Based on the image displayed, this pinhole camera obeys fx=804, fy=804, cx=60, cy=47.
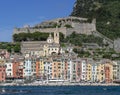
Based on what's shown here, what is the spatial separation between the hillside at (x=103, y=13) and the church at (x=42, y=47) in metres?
13.7

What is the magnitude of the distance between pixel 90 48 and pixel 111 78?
14062mm

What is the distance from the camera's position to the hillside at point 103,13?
6412 inches

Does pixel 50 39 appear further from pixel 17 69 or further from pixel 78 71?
pixel 17 69

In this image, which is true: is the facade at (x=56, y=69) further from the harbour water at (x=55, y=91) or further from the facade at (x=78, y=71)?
the harbour water at (x=55, y=91)

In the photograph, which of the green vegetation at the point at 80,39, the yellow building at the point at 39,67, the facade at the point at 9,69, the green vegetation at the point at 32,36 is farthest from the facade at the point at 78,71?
the green vegetation at the point at 32,36

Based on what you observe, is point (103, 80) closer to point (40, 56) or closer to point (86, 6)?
point (40, 56)

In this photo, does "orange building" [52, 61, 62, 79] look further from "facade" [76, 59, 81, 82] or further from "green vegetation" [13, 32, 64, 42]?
"green vegetation" [13, 32, 64, 42]

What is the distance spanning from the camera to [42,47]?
148m

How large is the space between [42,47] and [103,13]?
26.2m

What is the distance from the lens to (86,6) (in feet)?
586

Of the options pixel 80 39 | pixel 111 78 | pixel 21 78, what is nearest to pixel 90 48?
pixel 80 39

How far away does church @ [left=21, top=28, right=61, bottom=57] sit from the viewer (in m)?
146

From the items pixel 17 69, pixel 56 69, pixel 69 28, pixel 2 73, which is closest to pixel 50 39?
pixel 69 28

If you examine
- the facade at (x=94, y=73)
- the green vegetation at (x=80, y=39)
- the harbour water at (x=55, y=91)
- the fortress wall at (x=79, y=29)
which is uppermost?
the fortress wall at (x=79, y=29)
